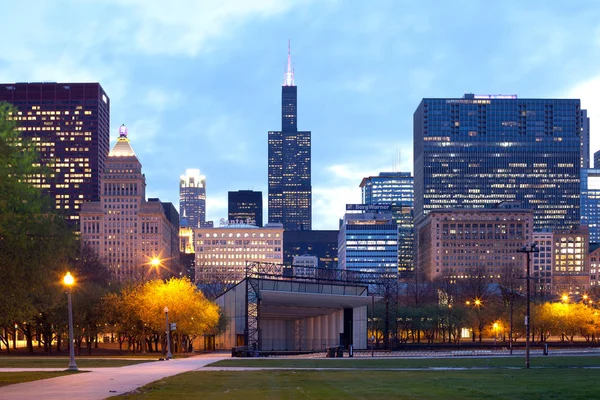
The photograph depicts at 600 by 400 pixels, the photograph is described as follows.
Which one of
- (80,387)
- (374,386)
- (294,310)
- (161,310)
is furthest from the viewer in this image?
(294,310)

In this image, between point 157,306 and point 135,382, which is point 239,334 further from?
point 135,382

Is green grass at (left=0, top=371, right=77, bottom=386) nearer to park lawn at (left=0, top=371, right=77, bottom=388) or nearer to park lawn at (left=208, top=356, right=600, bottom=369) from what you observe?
park lawn at (left=0, top=371, right=77, bottom=388)

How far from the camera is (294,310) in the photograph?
350ft

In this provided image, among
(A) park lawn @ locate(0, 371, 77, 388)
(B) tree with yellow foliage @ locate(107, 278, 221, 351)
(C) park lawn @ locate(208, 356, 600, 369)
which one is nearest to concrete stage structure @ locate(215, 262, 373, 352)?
(B) tree with yellow foliage @ locate(107, 278, 221, 351)

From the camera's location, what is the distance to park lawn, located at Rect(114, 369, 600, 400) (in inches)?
1115

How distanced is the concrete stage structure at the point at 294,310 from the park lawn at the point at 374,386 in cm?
4485

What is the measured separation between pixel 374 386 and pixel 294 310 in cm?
7394

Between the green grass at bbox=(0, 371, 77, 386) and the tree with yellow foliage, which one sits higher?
the green grass at bbox=(0, 371, 77, 386)

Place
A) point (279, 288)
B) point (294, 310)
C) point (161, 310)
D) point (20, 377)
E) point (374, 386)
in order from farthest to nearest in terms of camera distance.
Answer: point (294, 310), point (279, 288), point (161, 310), point (20, 377), point (374, 386)

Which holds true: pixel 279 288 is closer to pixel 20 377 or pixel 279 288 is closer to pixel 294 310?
pixel 294 310

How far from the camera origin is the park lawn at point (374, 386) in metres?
28.3

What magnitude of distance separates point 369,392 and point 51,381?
15.1 metres

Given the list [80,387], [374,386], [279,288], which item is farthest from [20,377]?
[279,288]

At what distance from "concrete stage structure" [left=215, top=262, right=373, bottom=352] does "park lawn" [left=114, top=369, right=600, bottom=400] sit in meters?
44.8
